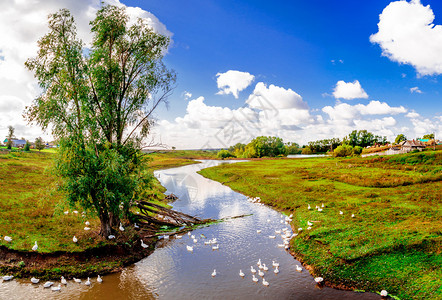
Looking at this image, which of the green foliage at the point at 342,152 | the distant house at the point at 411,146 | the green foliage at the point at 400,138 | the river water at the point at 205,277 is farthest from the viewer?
the green foliage at the point at 400,138

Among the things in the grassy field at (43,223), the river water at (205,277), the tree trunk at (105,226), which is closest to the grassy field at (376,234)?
the river water at (205,277)

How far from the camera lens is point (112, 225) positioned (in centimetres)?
2062

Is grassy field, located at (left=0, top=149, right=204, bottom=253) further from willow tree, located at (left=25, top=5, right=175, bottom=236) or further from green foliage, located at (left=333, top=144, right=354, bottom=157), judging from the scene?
green foliage, located at (left=333, top=144, right=354, bottom=157)

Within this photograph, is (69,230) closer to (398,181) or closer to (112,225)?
(112,225)

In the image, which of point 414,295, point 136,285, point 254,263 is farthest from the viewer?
point 254,263

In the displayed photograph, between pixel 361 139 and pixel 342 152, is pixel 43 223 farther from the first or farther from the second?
pixel 361 139

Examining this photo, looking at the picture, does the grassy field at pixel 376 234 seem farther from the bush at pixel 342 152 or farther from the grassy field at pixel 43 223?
the bush at pixel 342 152

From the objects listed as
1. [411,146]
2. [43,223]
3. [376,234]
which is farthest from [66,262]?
[411,146]

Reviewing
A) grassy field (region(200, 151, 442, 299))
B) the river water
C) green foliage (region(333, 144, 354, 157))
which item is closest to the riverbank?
the river water

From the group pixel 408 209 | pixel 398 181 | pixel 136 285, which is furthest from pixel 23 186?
pixel 398 181

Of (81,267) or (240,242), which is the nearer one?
(81,267)

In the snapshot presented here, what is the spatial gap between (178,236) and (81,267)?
9747 millimetres

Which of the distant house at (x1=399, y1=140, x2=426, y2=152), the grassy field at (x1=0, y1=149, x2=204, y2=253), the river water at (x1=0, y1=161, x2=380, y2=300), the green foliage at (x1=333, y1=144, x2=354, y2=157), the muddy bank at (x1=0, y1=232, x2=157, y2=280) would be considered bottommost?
the river water at (x1=0, y1=161, x2=380, y2=300)

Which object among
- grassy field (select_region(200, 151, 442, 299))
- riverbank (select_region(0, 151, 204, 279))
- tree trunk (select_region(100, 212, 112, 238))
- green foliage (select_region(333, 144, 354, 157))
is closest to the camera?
grassy field (select_region(200, 151, 442, 299))
